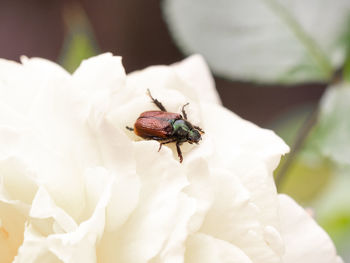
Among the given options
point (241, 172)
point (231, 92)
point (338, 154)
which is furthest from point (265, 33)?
point (231, 92)

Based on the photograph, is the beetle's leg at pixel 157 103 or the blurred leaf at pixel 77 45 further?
the blurred leaf at pixel 77 45

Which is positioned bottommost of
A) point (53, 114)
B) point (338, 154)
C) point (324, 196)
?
point (324, 196)

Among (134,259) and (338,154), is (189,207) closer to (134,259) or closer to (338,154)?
(134,259)

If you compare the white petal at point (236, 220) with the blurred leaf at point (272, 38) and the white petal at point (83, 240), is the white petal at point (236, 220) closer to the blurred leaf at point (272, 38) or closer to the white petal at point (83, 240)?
the white petal at point (83, 240)

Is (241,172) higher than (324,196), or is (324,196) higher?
(241,172)

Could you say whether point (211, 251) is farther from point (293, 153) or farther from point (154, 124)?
point (293, 153)

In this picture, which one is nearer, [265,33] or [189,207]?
[189,207]

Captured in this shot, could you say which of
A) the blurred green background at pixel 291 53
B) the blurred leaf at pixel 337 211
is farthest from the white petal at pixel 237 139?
the blurred leaf at pixel 337 211

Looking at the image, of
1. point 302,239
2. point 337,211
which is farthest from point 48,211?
point 337,211
